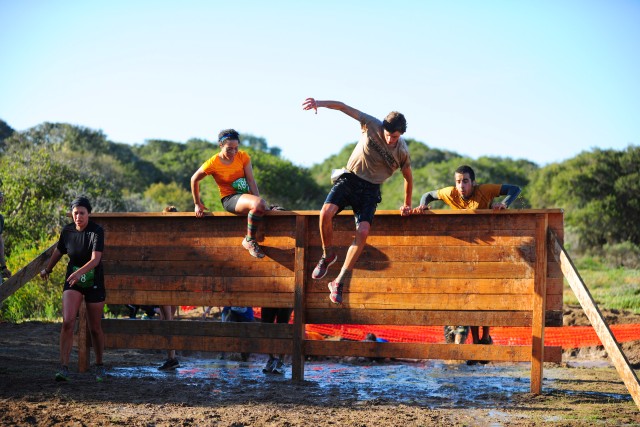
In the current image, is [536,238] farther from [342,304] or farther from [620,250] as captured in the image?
[620,250]

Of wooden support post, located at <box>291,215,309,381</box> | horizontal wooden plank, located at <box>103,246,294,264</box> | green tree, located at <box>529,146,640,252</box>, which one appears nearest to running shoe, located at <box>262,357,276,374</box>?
wooden support post, located at <box>291,215,309,381</box>

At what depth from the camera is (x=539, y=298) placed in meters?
7.87

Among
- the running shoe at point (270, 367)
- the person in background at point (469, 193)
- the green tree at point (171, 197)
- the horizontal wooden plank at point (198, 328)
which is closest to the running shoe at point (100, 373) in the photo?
the horizontal wooden plank at point (198, 328)

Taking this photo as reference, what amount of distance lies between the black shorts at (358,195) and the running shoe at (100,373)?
2937 millimetres

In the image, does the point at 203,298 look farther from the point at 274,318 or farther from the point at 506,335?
the point at 506,335

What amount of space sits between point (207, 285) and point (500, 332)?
243 inches

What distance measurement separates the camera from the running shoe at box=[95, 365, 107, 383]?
8106 millimetres

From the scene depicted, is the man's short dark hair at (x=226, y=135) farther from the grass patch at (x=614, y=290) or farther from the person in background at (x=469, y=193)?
the grass patch at (x=614, y=290)

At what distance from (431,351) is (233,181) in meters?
2.79

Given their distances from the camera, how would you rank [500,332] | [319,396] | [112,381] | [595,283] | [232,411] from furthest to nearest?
[595,283]
[500,332]
[112,381]
[319,396]
[232,411]

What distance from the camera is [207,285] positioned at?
8.73 m

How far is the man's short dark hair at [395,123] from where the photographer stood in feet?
25.5

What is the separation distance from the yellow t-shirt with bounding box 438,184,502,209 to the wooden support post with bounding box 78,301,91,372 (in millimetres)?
4222

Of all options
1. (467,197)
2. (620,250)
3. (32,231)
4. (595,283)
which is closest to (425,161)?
(620,250)
